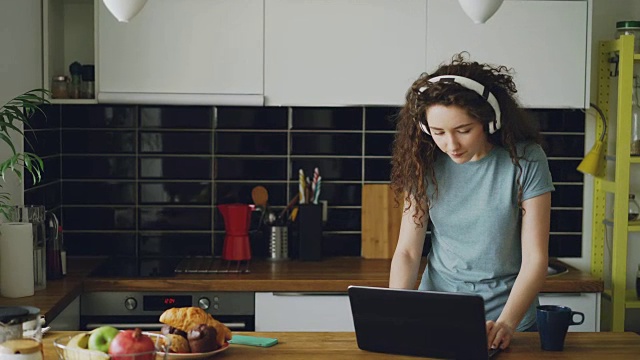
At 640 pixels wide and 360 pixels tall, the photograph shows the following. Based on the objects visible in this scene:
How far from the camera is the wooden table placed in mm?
2441

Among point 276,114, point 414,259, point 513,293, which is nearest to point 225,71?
point 276,114

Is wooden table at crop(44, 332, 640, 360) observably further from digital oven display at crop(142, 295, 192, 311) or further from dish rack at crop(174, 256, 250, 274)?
dish rack at crop(174, 256, 250, 274)

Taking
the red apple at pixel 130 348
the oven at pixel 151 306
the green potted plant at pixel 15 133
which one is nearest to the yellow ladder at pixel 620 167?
the oven at pixel 151 306

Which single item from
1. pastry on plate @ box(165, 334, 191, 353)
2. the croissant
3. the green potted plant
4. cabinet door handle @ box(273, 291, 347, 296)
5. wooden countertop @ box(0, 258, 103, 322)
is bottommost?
cabinet door handle @ box(273, 291, 347, 296)

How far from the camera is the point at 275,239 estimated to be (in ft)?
13.8

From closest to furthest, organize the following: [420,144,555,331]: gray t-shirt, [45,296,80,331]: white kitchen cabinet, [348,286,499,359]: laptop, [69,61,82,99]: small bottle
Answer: [348,286,499,359]: laptop → [420,144,555,331]: gray t-shirt → [45,296,80,331]: white kitchen cabinet → [69,61,82,99]: small bottle

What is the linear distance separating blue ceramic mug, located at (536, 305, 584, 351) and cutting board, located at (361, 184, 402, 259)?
1.76 meters

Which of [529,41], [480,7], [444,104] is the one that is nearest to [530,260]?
[444,104]

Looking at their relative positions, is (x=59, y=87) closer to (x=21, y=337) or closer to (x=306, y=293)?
(x=306, y=293)

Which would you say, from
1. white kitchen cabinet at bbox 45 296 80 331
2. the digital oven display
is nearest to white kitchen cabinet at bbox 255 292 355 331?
the digital oven display

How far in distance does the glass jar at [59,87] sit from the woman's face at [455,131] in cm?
184

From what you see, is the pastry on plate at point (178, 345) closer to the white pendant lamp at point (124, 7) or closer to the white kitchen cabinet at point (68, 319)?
the white pendant lamp at point (124, 7)

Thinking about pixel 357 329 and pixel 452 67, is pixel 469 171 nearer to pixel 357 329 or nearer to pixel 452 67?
pixel 452 67

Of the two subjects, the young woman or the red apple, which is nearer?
the red apple
